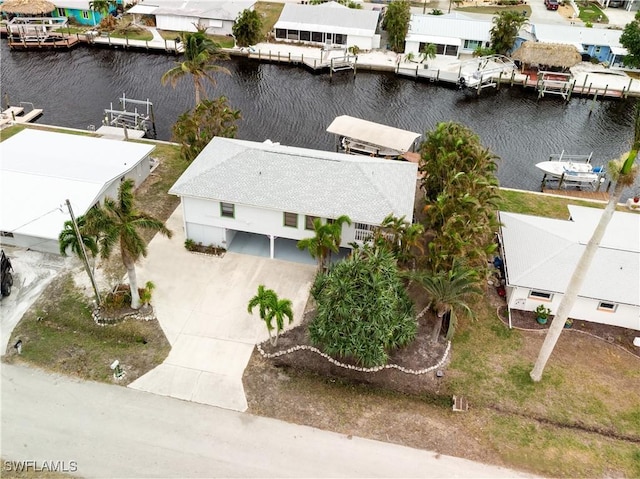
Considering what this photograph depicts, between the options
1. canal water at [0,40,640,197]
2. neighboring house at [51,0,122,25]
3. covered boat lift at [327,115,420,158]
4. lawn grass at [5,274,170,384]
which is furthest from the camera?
neighboring house at [51,0,122,25]

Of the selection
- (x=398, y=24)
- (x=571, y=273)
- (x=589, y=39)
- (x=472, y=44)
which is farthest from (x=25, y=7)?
(x=589, y=39)

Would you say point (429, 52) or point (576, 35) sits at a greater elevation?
point (576, 35)

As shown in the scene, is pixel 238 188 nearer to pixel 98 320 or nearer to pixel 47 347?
pixel 98 320

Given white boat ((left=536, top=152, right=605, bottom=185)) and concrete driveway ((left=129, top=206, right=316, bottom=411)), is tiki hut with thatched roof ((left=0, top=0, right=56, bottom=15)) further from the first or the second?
white boat ((left=536, top=152, right=605, bottom=185))

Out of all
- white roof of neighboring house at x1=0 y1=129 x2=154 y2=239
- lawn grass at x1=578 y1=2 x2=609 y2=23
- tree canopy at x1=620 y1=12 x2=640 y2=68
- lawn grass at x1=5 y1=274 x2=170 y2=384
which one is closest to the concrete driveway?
lawn grass at x1=5 y1=274 x2=170 y2=384

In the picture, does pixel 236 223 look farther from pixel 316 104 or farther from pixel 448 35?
pixel 448 35

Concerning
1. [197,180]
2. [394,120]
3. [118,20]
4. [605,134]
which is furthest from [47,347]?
[118,20]

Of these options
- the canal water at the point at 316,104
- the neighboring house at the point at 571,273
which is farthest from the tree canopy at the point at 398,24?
the neighboring house at the point at 571,273
